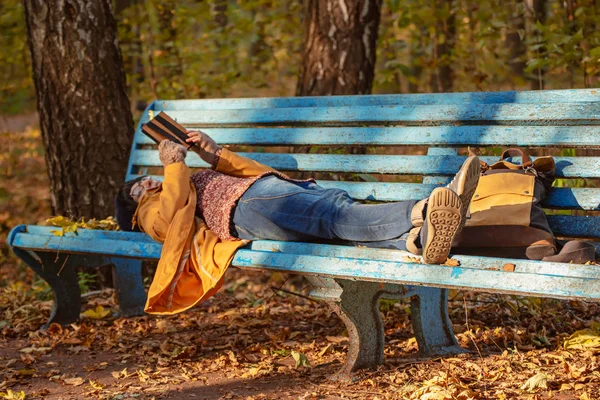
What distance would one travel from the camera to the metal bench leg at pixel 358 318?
3324 mm

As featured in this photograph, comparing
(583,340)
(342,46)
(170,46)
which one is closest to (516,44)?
(170,46)

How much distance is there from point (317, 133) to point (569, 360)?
1.80 metres

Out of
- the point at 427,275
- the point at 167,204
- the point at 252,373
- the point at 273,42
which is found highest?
the point at 273,42

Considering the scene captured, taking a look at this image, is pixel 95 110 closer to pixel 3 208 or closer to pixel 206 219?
pixel 206 219

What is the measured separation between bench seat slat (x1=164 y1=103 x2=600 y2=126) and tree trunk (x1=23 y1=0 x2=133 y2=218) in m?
0.68

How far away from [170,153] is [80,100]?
4.90ft

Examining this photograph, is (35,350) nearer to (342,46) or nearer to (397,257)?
(397,257)

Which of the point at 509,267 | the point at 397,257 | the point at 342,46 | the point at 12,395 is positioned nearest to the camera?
the point at 509,267

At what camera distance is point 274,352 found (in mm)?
3959

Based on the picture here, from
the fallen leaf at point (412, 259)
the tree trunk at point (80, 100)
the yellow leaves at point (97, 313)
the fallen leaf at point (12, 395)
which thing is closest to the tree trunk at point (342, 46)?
the tree trunk at point (80, 100)

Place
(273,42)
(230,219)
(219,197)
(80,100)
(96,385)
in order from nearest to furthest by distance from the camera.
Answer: (96,385) → (230,219) → (219,197) → (80,100) → (273,42)

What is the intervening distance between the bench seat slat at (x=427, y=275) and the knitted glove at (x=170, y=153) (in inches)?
31.8

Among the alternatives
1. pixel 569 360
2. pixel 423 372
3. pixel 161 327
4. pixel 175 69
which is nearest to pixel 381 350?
pixel 423 372

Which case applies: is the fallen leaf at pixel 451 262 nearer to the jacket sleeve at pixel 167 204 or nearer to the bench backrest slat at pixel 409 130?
the bench backrest slat at pixel 409 130
